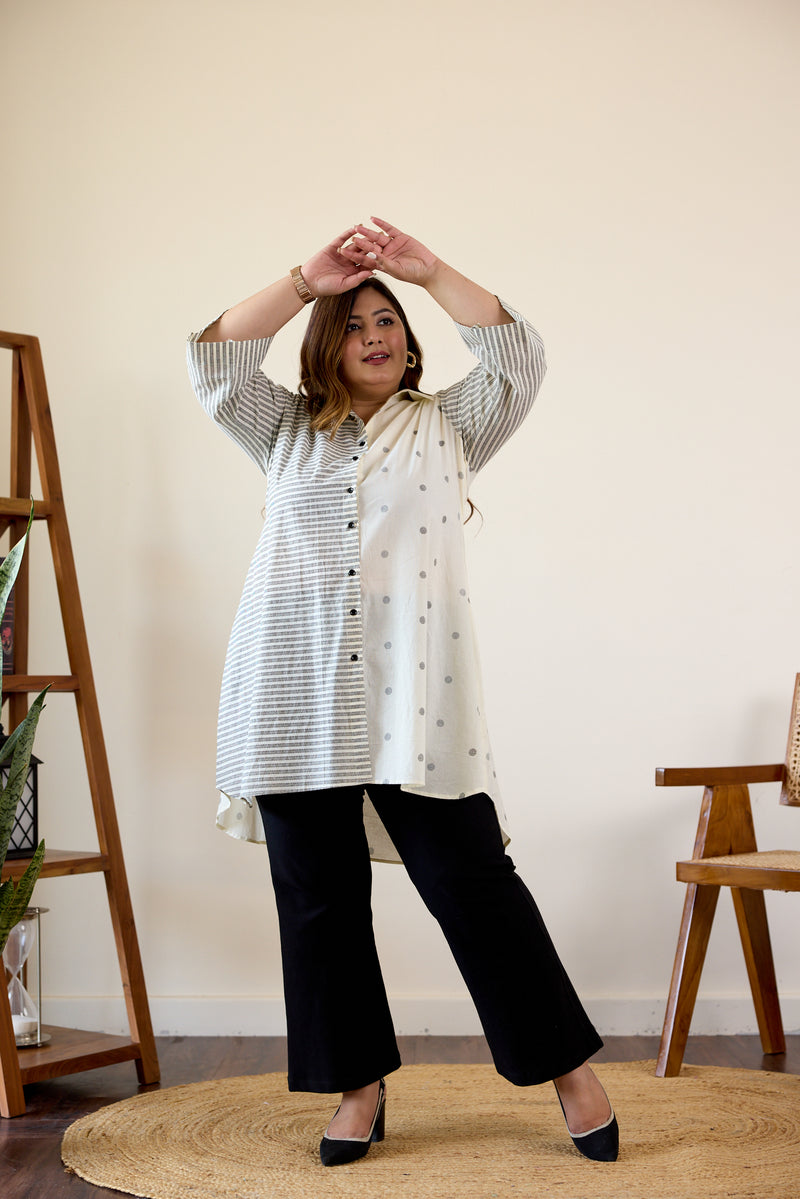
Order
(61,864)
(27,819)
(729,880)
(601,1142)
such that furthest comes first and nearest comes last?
(27,819) < (61,864) < (729,880) < (601,1142)

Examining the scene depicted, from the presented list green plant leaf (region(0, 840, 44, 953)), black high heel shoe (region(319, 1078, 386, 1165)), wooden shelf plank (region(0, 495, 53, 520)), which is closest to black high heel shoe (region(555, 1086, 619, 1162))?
black high heel shoe (region(319, 1078, 386, 1165))

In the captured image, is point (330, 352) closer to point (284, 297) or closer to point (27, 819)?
point (284, 297)

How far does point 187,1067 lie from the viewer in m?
2.05

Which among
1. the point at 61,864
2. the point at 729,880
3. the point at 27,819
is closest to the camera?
the point at 729,880

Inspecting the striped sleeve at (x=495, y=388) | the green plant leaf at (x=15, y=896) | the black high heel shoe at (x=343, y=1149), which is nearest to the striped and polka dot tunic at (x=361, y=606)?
the striped sleeve at (x=495, y=388)

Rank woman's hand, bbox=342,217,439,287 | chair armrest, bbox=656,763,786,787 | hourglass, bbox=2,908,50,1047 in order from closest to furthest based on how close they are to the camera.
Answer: woman's hand, bbox=342,217,439,287
chair armrest, bbox=656,763,786,787
hourglass, bbox=2,908,50,1047

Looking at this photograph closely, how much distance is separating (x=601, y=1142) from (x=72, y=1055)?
998mm

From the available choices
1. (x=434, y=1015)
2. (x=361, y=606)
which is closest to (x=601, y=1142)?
(x=361, y=606)

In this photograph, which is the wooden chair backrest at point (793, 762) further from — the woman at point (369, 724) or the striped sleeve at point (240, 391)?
the striped sleeve at point (240, 391)

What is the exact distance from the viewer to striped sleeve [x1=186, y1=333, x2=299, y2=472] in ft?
4.96

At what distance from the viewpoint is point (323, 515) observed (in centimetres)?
150

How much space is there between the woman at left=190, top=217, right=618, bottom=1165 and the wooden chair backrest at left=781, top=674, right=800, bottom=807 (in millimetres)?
915

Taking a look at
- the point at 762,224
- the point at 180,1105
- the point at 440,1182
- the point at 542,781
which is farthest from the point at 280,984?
the point at 762,224

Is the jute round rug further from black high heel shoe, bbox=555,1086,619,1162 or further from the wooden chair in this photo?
the wooden chair
